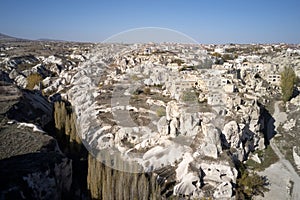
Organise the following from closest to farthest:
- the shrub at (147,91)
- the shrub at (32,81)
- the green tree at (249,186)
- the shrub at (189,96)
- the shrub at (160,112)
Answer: the green tree at (249,186)
the shrub at (160,112)
the shrub at (189,96)
the shrub at (147,91)
the shrub at (32,81)

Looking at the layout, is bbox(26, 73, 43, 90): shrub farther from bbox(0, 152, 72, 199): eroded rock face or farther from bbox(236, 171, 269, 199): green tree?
bbox(236, 171, 269, 199): green tree

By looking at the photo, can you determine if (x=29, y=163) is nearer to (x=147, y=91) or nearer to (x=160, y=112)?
(x=160, y=112)

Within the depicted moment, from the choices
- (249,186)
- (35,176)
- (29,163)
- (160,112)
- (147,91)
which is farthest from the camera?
(147,91)

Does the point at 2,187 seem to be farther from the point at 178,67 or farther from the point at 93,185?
the point at 178,67

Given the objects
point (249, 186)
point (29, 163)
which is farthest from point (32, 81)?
point (249, 186)

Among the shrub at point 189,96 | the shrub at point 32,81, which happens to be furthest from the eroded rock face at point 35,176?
the shrub at point 32,81

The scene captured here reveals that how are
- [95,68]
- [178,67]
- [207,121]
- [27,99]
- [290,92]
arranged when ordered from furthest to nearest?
[95,68] < [178,67] < [290,92] < [27,99] < [207,121]

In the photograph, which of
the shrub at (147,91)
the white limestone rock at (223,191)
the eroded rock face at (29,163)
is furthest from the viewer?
the shrub at (147,91)

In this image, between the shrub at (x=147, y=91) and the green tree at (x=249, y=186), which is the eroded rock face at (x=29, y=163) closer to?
the green tree at (x=249, y=186)

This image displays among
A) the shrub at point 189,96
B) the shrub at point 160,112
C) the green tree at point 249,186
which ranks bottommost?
the green tree at point 249,186

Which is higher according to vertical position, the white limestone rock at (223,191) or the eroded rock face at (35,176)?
the eroded rock face at (35,176)

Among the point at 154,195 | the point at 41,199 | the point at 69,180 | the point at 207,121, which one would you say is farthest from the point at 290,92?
the point at 41,199

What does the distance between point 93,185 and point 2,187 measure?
423 centimetres

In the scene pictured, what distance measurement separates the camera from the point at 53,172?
1179 cm
